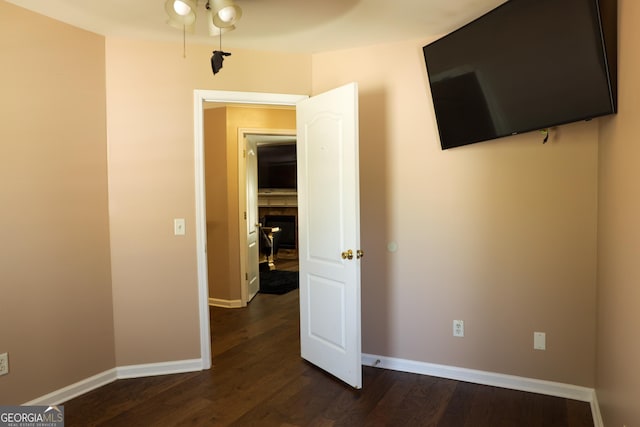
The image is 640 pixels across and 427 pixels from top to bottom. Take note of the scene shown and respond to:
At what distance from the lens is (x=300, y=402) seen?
2531 millimetres

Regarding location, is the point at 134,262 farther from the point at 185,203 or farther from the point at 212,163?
the point at 212,163

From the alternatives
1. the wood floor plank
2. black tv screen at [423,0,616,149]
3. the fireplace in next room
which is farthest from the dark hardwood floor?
the fireplace in next room

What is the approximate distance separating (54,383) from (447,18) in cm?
324

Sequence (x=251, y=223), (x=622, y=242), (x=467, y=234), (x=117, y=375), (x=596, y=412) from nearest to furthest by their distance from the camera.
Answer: (x=622, y=242) → (x=596, y=412) → (x=467, y=234) → (x=117, y=375) → (x=251, y=223)

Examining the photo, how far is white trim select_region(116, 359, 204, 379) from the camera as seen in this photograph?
9.51ft

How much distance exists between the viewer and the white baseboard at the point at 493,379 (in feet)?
8.08

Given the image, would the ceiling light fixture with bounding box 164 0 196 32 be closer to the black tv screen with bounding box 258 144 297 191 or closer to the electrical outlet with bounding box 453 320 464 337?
the electrical outlet with bounding box 453 320 464 337

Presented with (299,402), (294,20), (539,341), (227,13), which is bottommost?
(299,402)

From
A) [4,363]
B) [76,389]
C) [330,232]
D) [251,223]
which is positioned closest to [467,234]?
[330,232]

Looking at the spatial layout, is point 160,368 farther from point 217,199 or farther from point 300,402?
point 217,199

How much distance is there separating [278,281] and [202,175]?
10.8 ft

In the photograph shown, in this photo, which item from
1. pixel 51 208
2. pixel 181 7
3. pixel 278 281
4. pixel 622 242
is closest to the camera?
pixel 622 242

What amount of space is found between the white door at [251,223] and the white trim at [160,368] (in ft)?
6.06

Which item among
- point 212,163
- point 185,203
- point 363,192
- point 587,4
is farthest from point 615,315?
point 212,163
